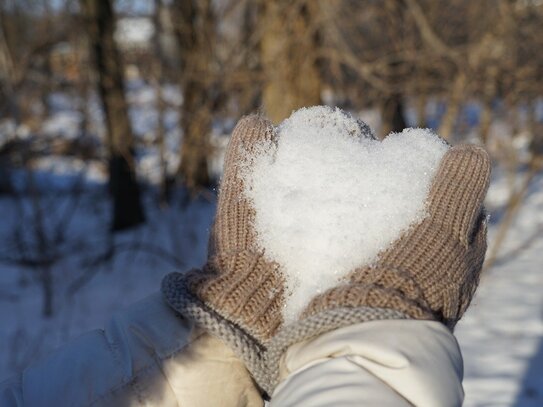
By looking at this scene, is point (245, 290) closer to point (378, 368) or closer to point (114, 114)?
point (378, 368)

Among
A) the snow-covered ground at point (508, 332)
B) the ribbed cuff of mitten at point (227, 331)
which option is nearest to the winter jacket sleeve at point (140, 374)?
the ribbed cuff of mitten at point (227, 331)

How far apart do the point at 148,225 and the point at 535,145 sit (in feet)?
13.7

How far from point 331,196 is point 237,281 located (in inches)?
8.7

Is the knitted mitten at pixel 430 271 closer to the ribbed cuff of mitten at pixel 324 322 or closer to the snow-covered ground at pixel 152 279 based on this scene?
the ribbed cuff of mitten at pixel 324 322

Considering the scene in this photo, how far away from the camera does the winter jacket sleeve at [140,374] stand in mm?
1111

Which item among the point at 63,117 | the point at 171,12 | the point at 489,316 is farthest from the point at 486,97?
the point at 63,117

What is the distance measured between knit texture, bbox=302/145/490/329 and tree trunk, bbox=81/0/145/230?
6117 millimetres

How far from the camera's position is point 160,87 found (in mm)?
6375

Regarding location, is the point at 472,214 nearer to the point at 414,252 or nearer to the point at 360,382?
the point at 414,252

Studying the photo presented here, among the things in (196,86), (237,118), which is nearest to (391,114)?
(196,86)

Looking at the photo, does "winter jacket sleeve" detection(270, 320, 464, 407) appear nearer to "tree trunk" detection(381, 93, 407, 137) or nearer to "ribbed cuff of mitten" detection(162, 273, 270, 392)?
"ribbed cuff of mitten" detection(162, 273, 270, 392)

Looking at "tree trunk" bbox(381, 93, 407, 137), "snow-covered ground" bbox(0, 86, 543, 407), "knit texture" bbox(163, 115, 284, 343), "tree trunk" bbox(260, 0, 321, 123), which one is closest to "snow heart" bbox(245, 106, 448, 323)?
"knit texture" bbox(163, 115, 284, 343)

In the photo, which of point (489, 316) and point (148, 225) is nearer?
point (489, 316)

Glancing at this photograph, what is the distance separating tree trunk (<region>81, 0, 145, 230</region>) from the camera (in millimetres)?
6730
